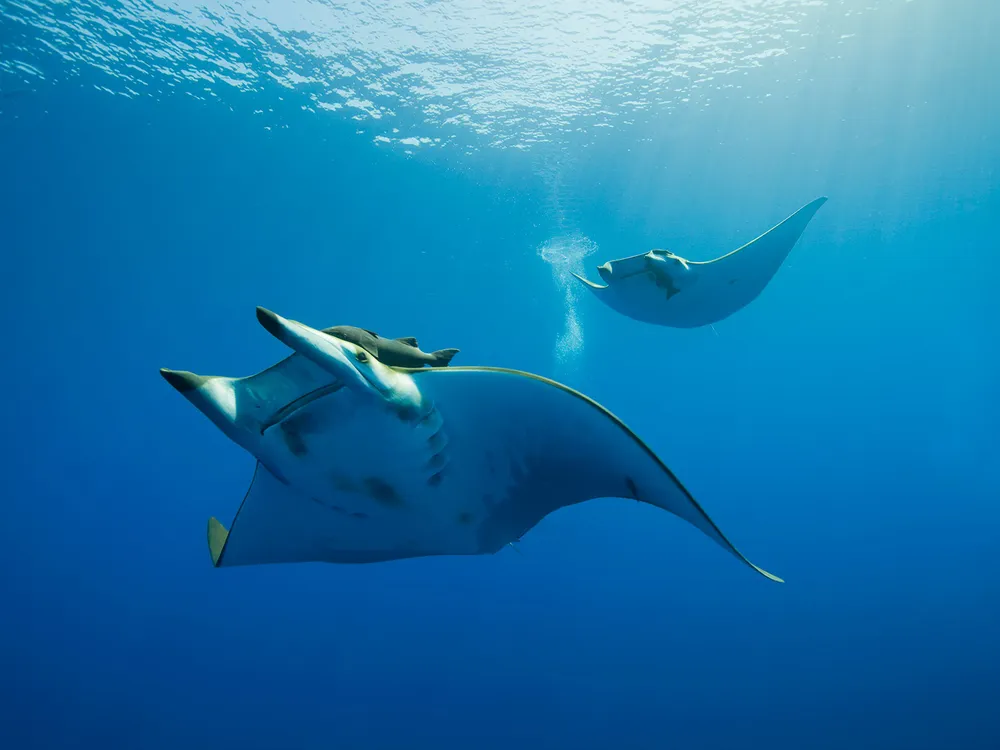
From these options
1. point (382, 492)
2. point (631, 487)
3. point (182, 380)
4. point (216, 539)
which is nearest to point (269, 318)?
point (182, 380)

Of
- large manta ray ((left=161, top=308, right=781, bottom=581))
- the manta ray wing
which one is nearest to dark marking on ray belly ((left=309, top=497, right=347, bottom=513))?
large manta ray ((left=161, top=308, right=781, bottom=581))

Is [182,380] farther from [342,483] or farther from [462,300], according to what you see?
[462,300]

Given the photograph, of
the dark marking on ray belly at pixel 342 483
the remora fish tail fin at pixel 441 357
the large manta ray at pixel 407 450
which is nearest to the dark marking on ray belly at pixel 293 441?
the large manta ray at pixel 407 450

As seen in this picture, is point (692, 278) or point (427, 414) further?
point (692, 278)

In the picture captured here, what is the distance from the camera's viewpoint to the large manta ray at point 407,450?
6.00ft

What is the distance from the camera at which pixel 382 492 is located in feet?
7.64

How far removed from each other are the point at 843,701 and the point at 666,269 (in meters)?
16.3

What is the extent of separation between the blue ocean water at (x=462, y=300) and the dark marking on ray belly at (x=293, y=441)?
10448 millimetres

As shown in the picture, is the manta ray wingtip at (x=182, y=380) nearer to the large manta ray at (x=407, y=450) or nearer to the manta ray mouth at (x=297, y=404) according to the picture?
the large manta ray at (x=407, y=450)

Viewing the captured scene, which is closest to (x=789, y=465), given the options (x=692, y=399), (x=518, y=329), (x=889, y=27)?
(x=692, y=399)

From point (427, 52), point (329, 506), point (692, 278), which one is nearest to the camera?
point (329, 506)

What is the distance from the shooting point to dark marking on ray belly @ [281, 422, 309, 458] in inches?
76.9

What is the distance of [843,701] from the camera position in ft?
51.1

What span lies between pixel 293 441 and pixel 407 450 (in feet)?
1.35
